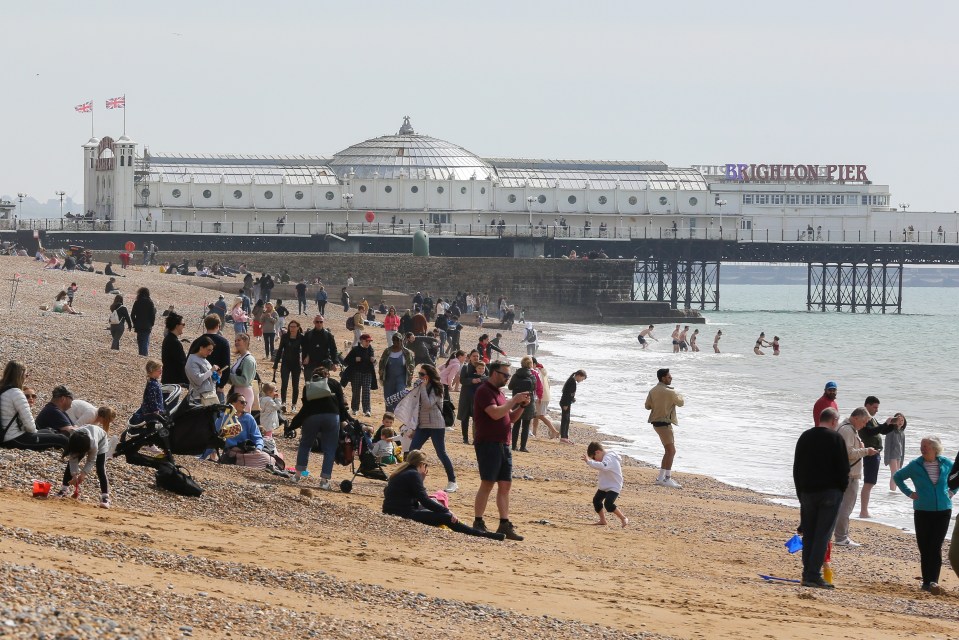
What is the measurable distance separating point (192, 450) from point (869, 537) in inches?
238

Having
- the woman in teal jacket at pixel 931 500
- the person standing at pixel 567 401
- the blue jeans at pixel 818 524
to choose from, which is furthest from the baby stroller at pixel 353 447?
the person standing at pixel 567 401

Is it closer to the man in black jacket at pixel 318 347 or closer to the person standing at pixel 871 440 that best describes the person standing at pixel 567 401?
the man in black jacket at pixel 318 347

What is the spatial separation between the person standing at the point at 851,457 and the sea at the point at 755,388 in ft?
7.15

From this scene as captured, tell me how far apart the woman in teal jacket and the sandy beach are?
314mm

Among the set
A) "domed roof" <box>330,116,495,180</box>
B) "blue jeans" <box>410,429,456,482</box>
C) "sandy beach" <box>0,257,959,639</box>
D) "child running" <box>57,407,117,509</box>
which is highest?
"domed roof" <box>330,116,495,180</box>

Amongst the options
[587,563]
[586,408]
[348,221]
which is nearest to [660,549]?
[587,563]

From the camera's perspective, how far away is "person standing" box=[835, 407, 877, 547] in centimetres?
1195

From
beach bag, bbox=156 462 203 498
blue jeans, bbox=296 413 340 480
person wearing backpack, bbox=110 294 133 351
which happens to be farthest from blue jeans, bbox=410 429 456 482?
person wearing backpack, bbox=110 294 133 351

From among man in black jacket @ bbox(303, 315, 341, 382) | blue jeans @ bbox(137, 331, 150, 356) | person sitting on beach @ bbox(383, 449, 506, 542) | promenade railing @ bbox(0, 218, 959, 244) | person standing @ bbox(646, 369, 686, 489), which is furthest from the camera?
promenade railing @ bbox(0, 218, 959, 244)

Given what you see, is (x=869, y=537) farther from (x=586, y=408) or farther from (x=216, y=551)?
(x=586, y=408)

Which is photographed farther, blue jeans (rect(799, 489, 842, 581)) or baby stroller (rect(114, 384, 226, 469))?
baby stroller (rect(114, 384, 226, 469))

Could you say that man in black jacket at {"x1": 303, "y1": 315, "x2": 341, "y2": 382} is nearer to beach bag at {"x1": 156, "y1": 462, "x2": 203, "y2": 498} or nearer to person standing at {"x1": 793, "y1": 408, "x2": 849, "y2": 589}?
beach bag at {"x1": 156, "y1": 462, "x2": 203, "y2": 498}

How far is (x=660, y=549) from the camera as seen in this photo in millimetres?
11898

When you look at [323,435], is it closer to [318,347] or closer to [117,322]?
[318,347]
